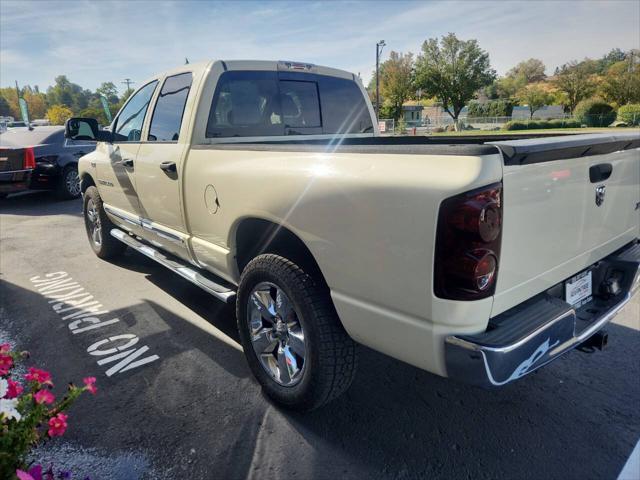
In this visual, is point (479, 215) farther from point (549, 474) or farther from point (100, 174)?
point (100, 174)

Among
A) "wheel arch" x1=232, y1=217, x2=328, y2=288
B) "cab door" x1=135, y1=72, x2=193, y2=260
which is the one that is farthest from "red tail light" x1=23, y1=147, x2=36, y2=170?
"wheel arch" x1=232, y1=217, x2=328, y2=288

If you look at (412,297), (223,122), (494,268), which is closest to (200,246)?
(223,122)

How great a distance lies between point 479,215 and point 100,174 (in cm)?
450

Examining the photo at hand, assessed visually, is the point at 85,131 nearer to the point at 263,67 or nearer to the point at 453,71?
the point at 263,67

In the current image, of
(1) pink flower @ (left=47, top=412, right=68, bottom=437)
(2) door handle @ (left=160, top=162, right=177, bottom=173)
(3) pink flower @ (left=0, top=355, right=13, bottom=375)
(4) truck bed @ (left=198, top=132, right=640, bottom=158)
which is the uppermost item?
(4) truck bed @ (left=198, top=132, right=640, bottom=158)

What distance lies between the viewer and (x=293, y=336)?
252 cm

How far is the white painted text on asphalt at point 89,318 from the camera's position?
3.30 m

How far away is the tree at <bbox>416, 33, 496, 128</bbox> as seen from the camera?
58406 mm

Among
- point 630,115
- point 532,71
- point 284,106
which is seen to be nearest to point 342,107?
point 284,106

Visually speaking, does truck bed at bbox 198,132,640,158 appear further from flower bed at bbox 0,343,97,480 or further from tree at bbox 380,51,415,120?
tree at bbox 380,51,415,120

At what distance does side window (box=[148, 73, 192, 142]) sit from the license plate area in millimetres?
2779

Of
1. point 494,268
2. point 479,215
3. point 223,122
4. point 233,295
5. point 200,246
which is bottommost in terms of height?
point 233,295

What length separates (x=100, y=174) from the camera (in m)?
4.97

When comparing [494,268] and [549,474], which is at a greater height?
[494,268]
